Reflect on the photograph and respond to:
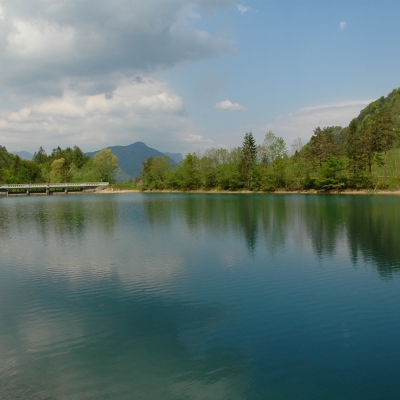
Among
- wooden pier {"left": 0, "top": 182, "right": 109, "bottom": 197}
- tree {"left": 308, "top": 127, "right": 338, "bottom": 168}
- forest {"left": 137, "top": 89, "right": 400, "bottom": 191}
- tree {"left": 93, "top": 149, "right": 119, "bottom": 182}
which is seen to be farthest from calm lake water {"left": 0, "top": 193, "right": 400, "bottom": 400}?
tree {"left": 93, "top": 149, "right": 119, "bottom": 182}

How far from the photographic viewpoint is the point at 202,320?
36.0 feet

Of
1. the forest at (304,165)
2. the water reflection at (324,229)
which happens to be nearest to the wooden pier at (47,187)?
the forest at (304,165)

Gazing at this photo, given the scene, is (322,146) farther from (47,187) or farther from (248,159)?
(47,187)

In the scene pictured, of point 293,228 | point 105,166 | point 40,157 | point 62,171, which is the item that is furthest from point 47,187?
point 293,228

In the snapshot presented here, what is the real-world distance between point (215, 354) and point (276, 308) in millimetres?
3577

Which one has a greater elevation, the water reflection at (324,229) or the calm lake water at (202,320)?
the water reflection at (324,229)

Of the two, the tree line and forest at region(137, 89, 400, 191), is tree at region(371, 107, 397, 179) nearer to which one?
forest at region(137, 89, 400, 191)

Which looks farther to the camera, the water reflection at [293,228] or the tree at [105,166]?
the tree at [105,166]

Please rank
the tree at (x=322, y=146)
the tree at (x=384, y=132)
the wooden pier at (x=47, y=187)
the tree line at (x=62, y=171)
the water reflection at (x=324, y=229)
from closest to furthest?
the water reflection at (x=324, y=229), the tree at (x=384, y=132), the tree at (x=322, y=146), the wooden pier at (x=47, y=187), the tree line at (x=62, y=171)

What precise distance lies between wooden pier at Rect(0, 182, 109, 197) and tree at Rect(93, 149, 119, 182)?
26.6ft

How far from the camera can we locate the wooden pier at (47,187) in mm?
107500

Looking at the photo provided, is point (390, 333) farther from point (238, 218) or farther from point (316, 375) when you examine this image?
point (238, 218)

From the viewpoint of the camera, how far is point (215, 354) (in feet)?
29.2

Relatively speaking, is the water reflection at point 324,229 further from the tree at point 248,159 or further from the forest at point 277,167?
the tree at point 248,159
